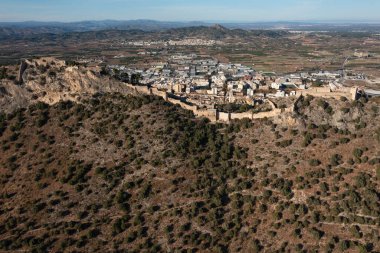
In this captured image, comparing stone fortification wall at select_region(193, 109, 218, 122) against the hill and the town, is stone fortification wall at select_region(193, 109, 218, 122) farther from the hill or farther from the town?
the hill

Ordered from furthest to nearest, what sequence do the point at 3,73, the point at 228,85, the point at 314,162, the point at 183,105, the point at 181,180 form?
1. the point at 228,85
2. the point at 3,73
3. the point at 183,105
4. the point at 314,162
5. the point at 181,180

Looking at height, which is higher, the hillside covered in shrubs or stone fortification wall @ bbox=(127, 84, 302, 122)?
stone fortification wall @ bbox=(127, 84, 302, 122)

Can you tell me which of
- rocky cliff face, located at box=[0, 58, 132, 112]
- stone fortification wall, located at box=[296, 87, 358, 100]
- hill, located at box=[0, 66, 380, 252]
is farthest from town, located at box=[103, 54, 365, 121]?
rocky cliff face, located at box=[0, 58, 132, 112]

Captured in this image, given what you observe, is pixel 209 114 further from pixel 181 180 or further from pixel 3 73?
pixel 3 73

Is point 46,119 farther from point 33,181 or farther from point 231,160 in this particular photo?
point 231,160

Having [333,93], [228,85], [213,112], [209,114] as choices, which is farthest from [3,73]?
[228,85]

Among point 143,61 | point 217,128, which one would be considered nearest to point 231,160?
point 217,128

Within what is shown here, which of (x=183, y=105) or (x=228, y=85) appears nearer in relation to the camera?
(x=183, y=105)

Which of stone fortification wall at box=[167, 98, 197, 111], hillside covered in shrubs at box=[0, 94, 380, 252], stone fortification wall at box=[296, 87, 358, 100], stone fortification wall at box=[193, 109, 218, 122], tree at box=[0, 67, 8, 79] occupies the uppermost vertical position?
tree at box=[0, 67, 8, 79]
